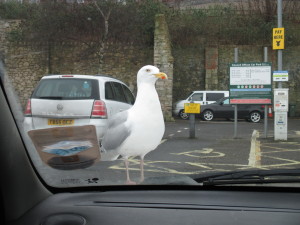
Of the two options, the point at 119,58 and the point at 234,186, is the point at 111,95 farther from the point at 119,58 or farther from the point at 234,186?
the point at 234,186

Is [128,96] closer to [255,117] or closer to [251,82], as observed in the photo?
[255,117]

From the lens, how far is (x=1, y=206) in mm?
1708

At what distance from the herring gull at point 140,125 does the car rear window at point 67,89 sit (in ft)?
0.61

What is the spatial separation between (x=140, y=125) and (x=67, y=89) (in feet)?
1.33

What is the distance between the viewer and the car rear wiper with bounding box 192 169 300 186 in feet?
5.78

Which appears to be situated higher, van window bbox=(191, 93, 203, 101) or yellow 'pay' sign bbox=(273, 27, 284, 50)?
yellow 'pay' sign bbox=(273, 27, 284, 50)

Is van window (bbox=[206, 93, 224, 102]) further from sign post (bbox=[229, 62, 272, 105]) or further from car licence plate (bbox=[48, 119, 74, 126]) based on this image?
car licence plate (bbox=[48, 119, 74, 126])

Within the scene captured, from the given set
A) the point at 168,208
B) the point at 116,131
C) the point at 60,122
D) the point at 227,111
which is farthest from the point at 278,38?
the point at 60,122

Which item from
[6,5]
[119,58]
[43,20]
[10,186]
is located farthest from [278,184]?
[6,5]

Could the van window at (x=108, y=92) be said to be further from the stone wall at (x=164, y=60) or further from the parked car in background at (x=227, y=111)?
the parked car in background at (x=227, y=111)

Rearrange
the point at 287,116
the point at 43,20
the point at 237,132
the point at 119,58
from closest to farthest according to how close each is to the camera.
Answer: the point at 43,20 < the point at 119,58 < the point at 237,132 < the point at 287,116

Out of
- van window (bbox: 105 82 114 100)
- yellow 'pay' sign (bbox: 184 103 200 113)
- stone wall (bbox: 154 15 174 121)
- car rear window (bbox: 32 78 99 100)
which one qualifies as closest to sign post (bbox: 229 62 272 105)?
yellow 'pay' sign (bbox: 184 103 200 113)

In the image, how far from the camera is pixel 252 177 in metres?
1.81

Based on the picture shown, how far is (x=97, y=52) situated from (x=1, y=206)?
3.03 ft
